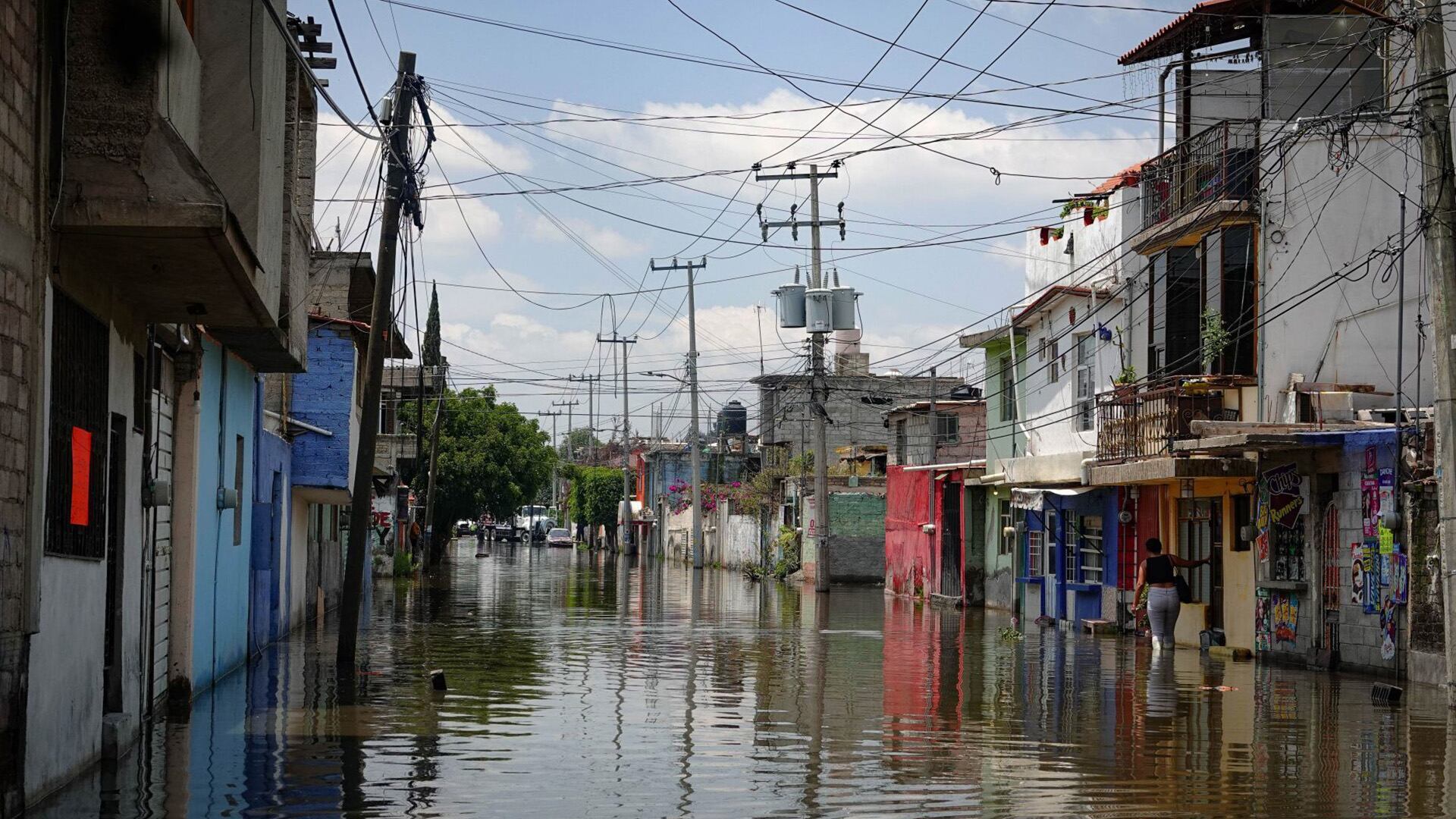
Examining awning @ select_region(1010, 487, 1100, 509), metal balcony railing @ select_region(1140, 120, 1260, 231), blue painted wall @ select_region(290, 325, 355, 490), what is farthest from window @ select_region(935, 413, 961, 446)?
blue painted wall @ select_region(290, 325, 355, 490)

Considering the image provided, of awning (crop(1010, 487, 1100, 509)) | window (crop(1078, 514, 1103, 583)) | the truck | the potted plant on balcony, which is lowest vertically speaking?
the truck

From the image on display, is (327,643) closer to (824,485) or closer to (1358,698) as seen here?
(1358,698)

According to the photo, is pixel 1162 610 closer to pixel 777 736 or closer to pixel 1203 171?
pixel 1203 171

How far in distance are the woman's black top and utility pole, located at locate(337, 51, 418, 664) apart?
1168cm

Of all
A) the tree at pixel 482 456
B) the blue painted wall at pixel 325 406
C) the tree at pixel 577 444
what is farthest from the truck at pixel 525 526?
the blue painted wall at pixel 325 406

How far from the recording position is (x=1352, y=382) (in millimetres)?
23484

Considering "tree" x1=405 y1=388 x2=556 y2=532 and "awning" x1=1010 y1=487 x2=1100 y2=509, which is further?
"tree" x1=405 y1=388 x2=556 y2=532

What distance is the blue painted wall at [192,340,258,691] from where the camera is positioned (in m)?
16.9

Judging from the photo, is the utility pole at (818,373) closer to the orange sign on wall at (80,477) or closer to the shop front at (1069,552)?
the shop front at (1069,552)

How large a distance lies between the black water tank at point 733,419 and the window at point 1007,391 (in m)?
49.2

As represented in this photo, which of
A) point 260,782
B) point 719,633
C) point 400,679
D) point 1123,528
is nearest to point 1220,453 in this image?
point 1123,528

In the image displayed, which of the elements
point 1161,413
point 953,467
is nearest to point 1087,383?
point 1161,413

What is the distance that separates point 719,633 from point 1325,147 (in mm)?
13000

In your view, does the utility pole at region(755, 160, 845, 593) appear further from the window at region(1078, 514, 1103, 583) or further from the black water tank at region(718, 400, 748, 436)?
the black water tank at region(718, 400, 748, 436)
